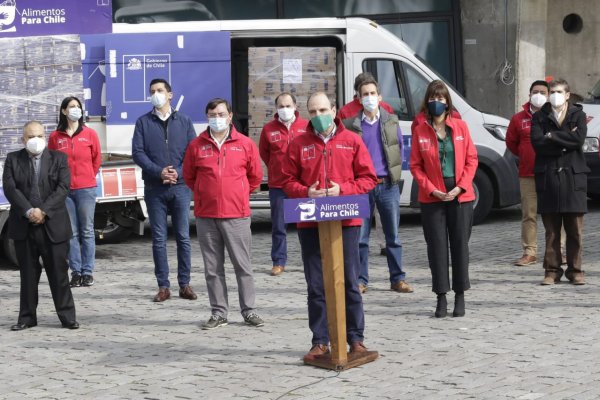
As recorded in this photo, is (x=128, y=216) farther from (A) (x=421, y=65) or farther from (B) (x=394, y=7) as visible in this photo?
(B) (x=394, y=7)

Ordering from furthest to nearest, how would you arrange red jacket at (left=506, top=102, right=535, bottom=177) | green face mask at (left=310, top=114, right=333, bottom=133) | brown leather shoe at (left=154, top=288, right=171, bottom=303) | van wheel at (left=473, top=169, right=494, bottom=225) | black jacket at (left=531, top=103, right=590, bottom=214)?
van wheel at (left=473, top=169, right=494, bottom=225), red jacket at (left=506, top=102, right=535, bottom=177), black jacket at (left=531, top=103, right=590, bottom=214), brown leather shoe at (left=154, top=288, right=171, bottom=303), green face mask at (left=310, top=114, right=333, bottom=133)

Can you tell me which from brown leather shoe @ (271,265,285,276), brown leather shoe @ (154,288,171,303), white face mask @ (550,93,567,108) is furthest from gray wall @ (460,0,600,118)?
brown leather shoe @ (154,288,171,303)

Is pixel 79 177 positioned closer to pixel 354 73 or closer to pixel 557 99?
pixel 354 73

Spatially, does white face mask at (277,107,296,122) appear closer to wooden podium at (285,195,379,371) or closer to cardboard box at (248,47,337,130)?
cardboard box at (248,47,337,130)

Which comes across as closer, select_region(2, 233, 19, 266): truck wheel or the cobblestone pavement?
the cobblestone pavement

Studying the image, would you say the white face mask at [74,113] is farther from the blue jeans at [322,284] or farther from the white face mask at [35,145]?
the blue jeans at [322,284]

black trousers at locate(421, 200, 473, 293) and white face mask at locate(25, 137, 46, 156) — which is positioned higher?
white face mask at locate(25, 137, 46, 156)

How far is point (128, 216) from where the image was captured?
15.1m

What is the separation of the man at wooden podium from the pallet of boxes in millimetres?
6642

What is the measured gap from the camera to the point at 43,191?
10609 mm

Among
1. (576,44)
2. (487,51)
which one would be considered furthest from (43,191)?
(576,44)

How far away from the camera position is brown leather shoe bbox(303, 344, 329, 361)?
29.0 feet

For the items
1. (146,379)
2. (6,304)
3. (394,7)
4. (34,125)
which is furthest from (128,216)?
(394,7)

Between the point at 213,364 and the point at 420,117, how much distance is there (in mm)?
2843
